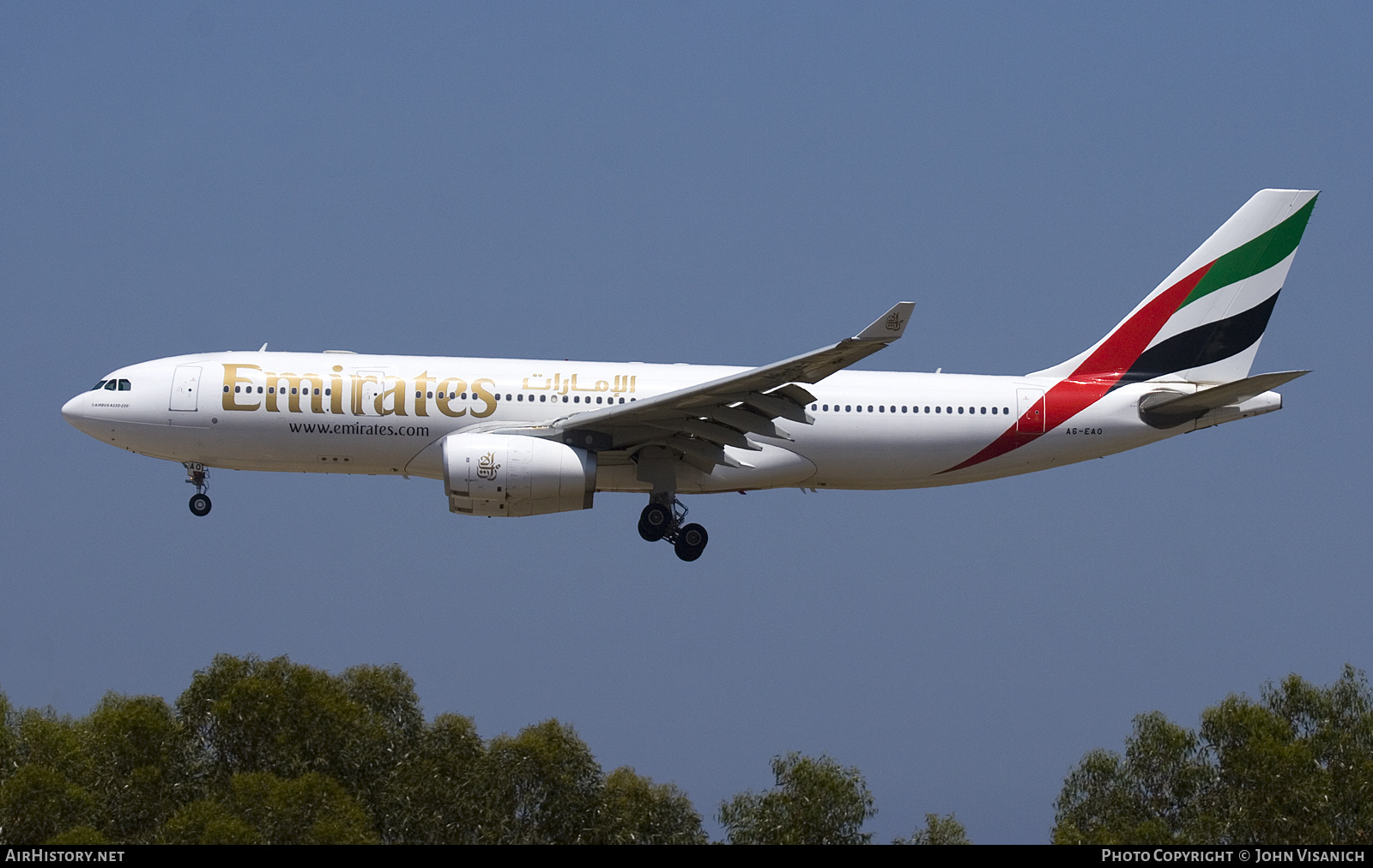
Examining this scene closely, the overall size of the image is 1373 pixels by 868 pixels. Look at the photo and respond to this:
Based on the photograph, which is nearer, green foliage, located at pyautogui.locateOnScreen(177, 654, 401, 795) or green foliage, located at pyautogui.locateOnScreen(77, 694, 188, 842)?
green foliage, located at pyautogui.locateOnScreen(77, 694, 188, 842)

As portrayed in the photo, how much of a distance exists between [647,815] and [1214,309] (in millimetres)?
17202

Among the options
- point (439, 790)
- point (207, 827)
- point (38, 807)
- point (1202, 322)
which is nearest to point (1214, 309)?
point (1202, 322)

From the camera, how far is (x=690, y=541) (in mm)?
38344

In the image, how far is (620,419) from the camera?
35906 millimetres

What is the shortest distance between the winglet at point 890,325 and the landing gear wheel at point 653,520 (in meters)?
7.13

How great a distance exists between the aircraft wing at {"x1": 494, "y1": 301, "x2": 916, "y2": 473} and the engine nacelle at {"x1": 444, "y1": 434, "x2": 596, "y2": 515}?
0.71 meters

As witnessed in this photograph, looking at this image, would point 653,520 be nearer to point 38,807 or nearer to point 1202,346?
point 1202,346

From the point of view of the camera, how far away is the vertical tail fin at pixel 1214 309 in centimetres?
4031

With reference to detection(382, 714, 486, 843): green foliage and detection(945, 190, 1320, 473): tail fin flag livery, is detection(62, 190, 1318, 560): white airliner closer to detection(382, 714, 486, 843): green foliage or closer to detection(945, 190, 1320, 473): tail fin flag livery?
detection(945, 190, 1320, 473): tail fin flag livery

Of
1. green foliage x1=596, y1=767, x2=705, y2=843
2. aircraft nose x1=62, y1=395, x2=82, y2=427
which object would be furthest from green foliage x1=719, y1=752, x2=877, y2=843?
aircraft nose x1=62, y1=395, x2=82, y2=427

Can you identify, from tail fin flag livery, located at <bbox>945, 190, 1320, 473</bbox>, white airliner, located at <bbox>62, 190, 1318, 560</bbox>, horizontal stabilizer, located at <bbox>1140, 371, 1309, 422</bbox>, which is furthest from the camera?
tail fin flag livery, located at <bbox>945, 190, 1320, 473</bbox>

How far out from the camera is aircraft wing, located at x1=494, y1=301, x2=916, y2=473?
3409 cm

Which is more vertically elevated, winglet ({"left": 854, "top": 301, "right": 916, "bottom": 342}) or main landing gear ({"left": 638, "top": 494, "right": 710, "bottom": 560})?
winglet ({"left": 854, "top": 301, "right": 916, "bottom": 342})
